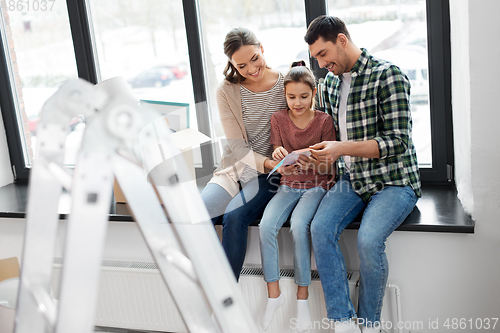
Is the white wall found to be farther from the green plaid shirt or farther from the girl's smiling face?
the girl's smiling face

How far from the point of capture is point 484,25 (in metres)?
1.56

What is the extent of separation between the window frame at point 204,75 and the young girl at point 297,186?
408 millimetres

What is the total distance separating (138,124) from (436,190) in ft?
5.78

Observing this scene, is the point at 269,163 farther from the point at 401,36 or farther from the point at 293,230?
the point at 401,36

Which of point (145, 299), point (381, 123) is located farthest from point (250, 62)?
point (145, 299)

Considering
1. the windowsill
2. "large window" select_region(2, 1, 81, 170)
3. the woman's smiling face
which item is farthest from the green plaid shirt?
"large window" select_region(2, 1, 81, 170)

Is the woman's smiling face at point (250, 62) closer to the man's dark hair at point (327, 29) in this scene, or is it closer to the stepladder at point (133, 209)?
the man's dark hair at point (327, 29)

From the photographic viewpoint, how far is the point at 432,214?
1.79 meters

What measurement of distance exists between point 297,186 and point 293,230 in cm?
24

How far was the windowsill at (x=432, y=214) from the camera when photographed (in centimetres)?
169

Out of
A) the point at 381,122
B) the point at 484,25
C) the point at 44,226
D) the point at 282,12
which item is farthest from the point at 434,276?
the point at 44,226

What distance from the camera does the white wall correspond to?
1.58 metres

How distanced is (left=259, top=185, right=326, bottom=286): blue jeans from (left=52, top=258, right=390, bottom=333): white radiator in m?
0.17

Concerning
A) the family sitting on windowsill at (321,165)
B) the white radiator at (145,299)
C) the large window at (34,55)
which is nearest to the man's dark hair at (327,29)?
the family sitting on windowsill at (321,165)
